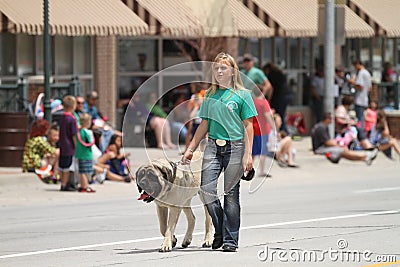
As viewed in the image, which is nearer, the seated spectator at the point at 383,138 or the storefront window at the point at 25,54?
the seated spectator at the point at 383,138

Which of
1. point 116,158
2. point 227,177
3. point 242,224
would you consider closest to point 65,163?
point 116,158

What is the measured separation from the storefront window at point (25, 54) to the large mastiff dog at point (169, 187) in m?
12.5

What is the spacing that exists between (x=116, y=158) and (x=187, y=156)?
8.16 metres

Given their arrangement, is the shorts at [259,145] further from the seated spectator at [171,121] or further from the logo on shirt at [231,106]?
the logo on shirt at [231,106]

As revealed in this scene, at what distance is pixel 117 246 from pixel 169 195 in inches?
45.9

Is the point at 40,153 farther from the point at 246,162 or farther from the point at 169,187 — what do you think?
the point at 246,162

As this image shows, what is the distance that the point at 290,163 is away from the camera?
2072 cm

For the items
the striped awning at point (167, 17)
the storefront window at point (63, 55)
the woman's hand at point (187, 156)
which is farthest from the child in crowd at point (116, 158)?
the woman's hand at point (187, 156)

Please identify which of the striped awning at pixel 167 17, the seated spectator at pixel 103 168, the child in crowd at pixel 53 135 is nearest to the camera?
the child in crowd at pixel 53 135

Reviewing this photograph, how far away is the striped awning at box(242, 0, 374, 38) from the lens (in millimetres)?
24156

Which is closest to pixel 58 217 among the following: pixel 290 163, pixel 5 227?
pixel 5 227

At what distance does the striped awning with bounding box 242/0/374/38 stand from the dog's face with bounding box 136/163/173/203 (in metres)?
14.4

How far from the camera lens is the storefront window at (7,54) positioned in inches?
856

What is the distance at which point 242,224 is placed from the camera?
493 inches
